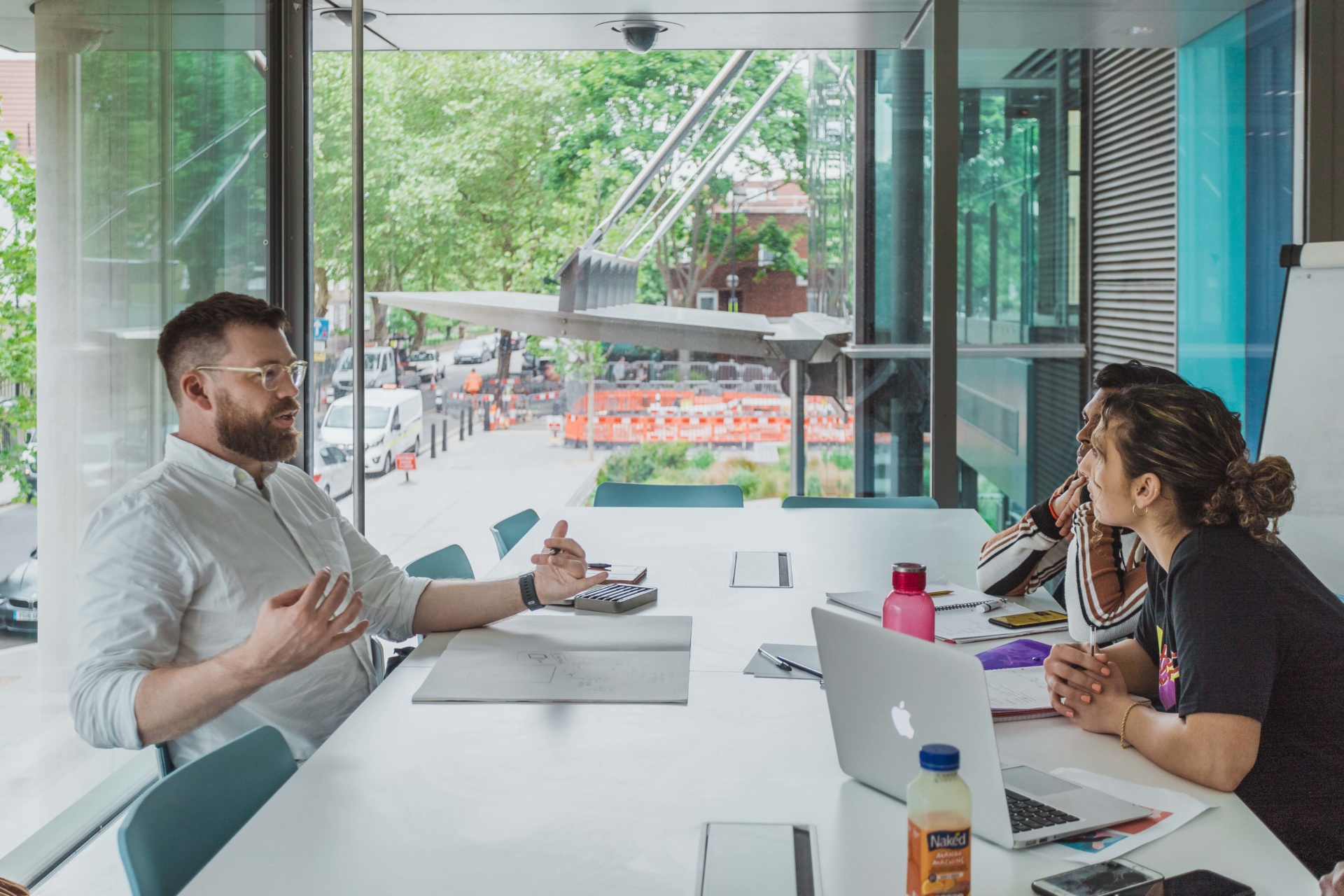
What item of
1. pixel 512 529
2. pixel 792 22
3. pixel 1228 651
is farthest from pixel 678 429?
pixel 1228 651

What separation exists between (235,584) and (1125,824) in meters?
1.60

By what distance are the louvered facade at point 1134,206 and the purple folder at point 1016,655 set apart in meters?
3.46

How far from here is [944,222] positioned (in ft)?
16.7

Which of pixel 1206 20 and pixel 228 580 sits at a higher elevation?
pixel 1206 20

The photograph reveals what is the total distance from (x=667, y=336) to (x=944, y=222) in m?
1.42

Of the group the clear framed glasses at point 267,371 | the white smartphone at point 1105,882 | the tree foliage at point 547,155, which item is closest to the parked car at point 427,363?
the tree foliage at point 547,155

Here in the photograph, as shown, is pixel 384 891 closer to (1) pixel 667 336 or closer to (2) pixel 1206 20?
(1) pixel 667 336

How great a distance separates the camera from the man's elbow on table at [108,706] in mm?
1827

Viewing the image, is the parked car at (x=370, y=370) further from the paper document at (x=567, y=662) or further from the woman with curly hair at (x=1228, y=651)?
the woman with curly hair at (x=1228, y=651)

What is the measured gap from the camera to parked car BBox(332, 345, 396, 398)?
4.95 metres

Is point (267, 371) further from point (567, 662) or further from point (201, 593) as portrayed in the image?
point (567, 662)

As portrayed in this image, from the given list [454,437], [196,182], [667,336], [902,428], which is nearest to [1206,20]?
[902,428]

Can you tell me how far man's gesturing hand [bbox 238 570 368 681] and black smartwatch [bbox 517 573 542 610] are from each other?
1.95ft

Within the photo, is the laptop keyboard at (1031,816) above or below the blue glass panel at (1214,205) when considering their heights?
below
